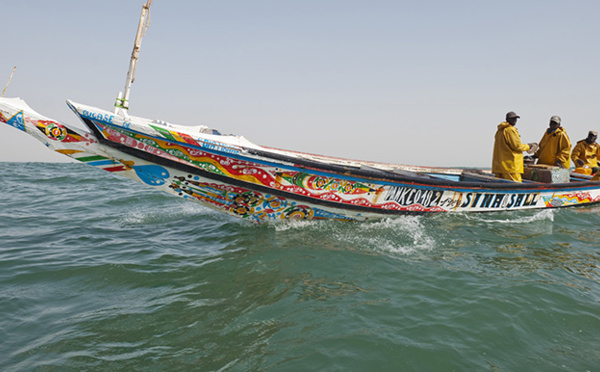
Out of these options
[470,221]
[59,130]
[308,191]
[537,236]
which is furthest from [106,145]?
[537,236]

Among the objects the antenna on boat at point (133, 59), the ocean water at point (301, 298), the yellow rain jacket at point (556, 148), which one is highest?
the yellow rain jacket at point (556, 148)

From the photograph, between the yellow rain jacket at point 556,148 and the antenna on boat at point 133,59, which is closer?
the antenna on boat at point 133,59

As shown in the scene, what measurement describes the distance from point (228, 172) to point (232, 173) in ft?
0.22

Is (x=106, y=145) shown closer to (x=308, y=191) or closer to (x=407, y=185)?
(x=308, y=191)

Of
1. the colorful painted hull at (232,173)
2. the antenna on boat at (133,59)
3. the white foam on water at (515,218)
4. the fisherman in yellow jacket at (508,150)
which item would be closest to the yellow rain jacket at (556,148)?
the fisherman in yellow jacket at (508,150)

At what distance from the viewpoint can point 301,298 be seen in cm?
367

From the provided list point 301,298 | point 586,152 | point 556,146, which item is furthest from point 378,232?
point 586,152

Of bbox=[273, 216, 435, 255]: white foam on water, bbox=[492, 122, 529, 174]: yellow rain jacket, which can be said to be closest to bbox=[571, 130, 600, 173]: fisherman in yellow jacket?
bbox=[492, 122, 529, 174]: yellow rain jacket

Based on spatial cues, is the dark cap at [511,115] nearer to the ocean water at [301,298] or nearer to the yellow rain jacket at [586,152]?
the ocean water at [301,298]

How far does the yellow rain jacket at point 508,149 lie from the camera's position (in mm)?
7711

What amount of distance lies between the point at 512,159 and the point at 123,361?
8.82m

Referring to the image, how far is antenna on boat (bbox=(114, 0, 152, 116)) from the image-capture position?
15.2ft

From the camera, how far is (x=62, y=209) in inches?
351

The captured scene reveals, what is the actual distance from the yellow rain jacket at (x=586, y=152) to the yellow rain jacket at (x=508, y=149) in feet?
16.5
